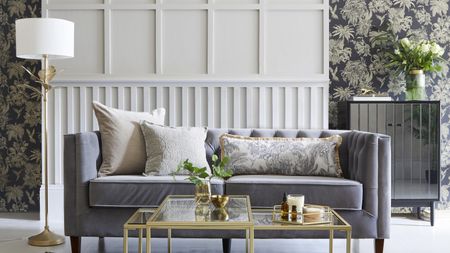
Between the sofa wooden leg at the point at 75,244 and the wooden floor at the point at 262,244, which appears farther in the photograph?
the wooden floor at the point at 262,244

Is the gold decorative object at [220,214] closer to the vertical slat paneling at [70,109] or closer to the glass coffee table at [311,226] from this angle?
the glass coffee table at [311,226]

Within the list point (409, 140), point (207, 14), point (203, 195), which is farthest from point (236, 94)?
point (203, 195)

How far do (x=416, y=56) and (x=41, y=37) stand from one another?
2.93m

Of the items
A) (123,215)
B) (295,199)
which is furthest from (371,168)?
(123,215)

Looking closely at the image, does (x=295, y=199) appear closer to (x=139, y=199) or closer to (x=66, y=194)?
(x=139, y=199)

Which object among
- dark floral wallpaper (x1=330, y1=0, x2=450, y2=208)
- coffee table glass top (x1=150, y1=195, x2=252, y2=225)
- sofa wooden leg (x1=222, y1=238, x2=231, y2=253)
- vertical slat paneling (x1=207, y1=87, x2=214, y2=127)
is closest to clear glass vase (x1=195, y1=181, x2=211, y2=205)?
coffee table glass top (x1=150, y1=195, x2=252, y2=225)

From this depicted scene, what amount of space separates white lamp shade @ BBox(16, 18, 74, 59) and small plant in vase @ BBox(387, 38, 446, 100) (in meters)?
2.65

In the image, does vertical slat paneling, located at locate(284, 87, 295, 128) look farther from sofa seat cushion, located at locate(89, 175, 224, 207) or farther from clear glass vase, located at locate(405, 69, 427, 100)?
sofa seat cushion, located at locate(89, 175, 224, 207)

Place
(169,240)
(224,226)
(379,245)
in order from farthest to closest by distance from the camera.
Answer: (379,245) < (169,240) < (224,226)

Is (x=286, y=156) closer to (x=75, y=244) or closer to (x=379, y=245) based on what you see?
(x=379, y=245)

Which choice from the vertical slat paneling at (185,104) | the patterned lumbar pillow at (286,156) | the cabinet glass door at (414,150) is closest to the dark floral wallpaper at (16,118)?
the vertical slat paneling at (185,104)

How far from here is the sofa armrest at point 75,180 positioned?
3.38 metres

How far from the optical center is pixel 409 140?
457 centimetres

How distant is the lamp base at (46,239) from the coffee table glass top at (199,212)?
1.16 metres
